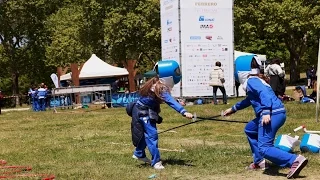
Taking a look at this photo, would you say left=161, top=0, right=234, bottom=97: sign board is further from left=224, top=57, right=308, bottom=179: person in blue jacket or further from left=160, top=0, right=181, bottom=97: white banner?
left=224, top=57, right=308, bottom=179: person in blue jacket

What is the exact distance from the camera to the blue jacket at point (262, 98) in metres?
6.77

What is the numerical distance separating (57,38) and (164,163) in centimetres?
4627

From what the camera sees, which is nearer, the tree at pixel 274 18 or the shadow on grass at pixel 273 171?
the shadow on grass at pixel 273 171

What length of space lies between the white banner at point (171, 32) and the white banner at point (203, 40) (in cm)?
23

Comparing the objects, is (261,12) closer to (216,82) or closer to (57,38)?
(57,38)

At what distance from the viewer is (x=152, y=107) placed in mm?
7934

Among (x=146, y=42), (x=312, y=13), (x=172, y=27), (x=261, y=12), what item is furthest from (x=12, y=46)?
→ (x=172, y=27)

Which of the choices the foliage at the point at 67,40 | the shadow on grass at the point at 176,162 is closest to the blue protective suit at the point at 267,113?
the shadow on grass at the point at 176,162

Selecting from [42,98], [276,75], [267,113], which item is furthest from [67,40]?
[267,113]

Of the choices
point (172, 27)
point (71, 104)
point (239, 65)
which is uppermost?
point (172, 27)

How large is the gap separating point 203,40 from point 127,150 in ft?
40.1

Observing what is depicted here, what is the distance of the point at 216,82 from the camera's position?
19453mm

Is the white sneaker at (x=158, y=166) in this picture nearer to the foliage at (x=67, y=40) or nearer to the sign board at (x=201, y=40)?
the sign board at (x=201, y=40)

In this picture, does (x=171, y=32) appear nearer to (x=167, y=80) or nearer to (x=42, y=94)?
(x=42, y=94)
